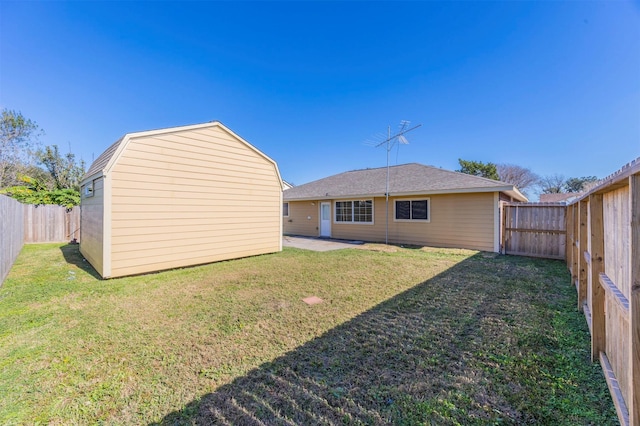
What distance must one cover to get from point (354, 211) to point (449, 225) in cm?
454

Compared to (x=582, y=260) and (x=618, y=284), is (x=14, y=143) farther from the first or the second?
(x=582, y=260)

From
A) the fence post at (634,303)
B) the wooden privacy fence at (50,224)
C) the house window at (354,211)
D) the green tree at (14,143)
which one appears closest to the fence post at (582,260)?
the fence post at (634,303)

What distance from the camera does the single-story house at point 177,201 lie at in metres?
5.82

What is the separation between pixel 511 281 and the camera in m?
5.51

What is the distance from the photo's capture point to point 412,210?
1110cm

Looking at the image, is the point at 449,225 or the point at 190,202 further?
the point at 449,225

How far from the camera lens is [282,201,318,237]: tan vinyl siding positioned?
14.8 m

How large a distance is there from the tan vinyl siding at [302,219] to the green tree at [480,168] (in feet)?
70.5

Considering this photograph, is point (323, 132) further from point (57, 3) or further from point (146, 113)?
point (57, 3)

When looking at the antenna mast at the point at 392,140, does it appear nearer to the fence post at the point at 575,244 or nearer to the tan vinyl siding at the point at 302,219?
the tan vinyl siding at the point at 302,219

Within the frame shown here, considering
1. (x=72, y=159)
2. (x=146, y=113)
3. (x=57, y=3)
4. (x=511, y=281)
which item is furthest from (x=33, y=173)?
(x=511, y=281)

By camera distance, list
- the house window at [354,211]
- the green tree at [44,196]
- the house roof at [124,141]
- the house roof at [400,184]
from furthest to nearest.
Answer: the green tree at [44,196] < the house window at [354,211] < the house roof at [400,184] < the house roof at [124,141]

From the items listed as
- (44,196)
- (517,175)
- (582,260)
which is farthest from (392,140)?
(517,175)

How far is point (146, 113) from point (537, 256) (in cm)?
2138
